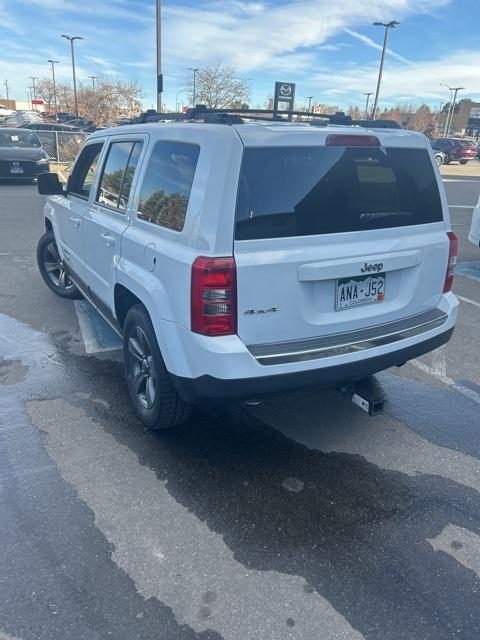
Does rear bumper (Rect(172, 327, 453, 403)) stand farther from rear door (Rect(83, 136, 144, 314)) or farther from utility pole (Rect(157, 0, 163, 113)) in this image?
utility pole (Rect(157, 0, 163, 113))

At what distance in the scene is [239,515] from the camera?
263 centimetres

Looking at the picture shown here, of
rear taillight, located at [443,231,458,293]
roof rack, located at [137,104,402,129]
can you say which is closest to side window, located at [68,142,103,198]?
roof rack, located at [137,104,402,129]

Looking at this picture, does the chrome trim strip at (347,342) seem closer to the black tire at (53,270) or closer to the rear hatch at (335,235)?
the rear hatch at (335,235)

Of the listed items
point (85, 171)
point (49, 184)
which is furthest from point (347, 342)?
point (49, 184)

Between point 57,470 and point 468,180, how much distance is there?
88.2 ft

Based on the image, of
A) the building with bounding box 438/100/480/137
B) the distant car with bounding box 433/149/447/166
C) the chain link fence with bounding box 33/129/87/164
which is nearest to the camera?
the chain link fence with bounding box 33/129/87/164

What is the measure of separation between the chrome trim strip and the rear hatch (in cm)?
4

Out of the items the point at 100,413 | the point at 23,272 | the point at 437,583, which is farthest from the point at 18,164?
the point at 437,583

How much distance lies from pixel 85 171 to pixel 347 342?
9.93 feet

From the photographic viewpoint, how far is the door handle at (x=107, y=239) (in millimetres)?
3470

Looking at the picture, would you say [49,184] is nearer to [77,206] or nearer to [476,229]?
[77,206]

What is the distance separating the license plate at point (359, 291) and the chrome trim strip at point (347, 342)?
6.7 inches

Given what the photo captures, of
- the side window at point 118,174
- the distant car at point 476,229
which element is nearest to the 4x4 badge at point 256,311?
the side window at point 118,174

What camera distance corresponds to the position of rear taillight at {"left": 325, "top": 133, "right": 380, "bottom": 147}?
2666 mm
